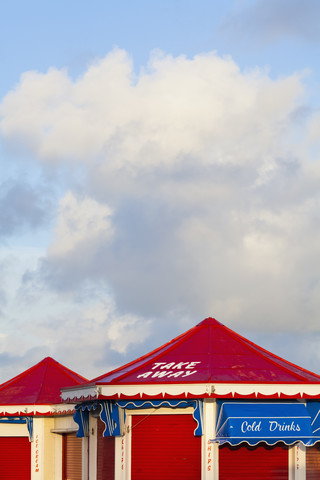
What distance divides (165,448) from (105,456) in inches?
106

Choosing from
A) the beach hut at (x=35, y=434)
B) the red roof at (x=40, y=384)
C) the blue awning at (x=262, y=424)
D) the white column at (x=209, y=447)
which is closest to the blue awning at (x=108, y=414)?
the white column at (x=209, y=447)

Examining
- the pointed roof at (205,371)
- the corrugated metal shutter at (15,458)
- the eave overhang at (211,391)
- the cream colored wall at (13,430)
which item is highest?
the pointed roof at (205,371)

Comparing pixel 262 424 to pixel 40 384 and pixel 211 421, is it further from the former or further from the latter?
pixel 40 384

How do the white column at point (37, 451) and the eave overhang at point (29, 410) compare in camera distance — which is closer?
the white column at point (37, 451)

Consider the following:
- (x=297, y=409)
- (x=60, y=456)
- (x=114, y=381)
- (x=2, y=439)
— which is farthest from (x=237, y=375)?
(x=2, y=439)

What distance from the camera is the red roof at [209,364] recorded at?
26.8 m

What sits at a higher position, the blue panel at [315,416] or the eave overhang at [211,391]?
the eave overhang at [211,391]

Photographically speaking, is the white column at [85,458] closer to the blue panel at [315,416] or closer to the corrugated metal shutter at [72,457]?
the corrugated metal shutter at [72,457]

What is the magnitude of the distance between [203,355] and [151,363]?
1.70 metres

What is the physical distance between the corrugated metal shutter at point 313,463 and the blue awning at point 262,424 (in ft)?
3.04

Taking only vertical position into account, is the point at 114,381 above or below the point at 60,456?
above

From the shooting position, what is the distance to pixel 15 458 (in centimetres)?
3653

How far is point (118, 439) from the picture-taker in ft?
89.0

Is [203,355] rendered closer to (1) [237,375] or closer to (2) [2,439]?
(1) [237,375]
